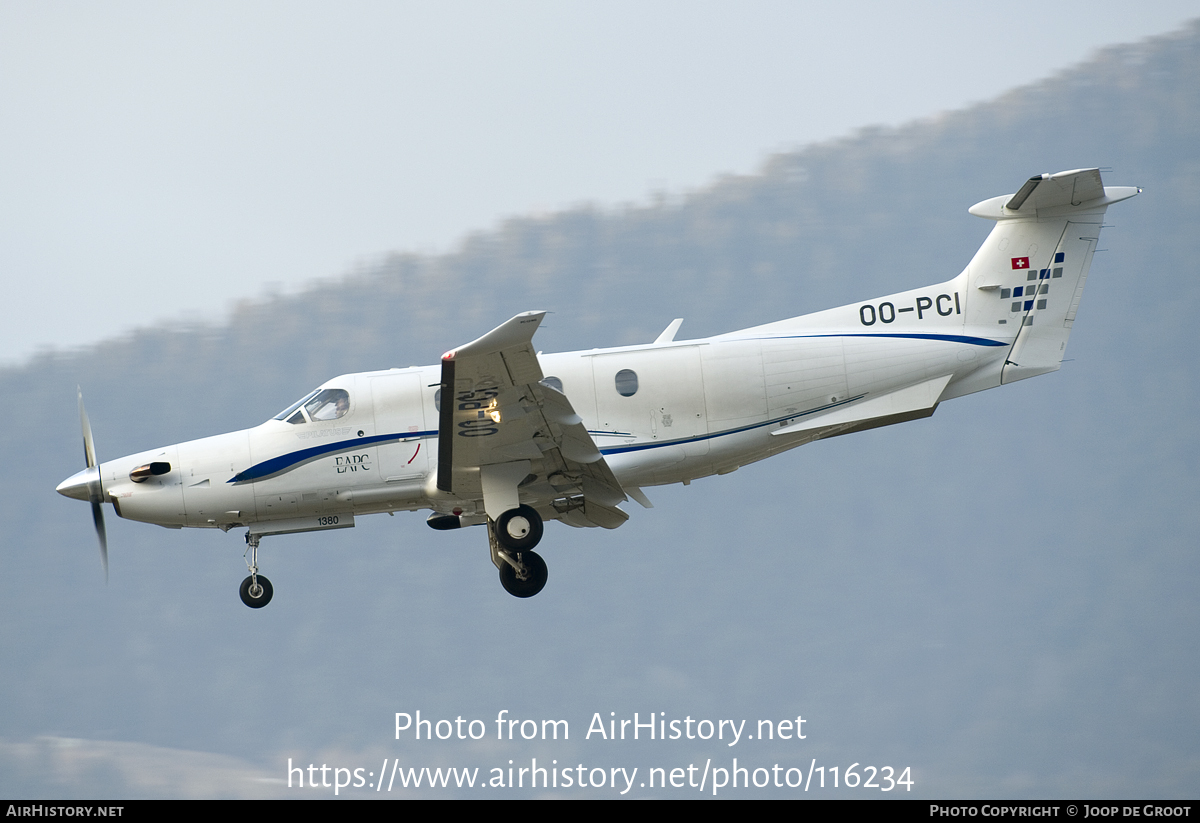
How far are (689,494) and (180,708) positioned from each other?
38199mm

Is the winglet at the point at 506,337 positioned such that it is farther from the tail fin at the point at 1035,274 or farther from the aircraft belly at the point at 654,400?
the tail fin at the point at 1035,274

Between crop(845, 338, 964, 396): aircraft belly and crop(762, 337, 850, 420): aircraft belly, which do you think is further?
crop(845, 338, 964, 396): aircraft belly

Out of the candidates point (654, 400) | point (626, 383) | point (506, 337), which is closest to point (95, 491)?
point (506, 337)

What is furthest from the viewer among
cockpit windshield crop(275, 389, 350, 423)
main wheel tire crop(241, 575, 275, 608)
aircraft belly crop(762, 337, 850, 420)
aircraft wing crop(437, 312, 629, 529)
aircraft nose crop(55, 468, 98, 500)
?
main wheel tire crop(241, 575, 275, 608)

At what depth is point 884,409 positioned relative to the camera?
18.8m

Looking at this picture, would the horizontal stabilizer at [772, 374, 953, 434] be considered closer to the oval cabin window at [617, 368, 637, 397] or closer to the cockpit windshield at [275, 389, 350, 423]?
the oval cabin window at [617, 368, 637, 397]

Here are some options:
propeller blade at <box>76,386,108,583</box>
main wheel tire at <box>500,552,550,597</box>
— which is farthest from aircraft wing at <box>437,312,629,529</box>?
propeller blade at <box>76,386,108,583</box>

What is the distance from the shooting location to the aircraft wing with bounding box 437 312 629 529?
15.8m

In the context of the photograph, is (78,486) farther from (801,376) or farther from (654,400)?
(801,376)

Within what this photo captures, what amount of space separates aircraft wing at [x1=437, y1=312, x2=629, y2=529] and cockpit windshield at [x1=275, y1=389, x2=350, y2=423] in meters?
2.20

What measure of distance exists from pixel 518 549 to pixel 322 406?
3.90 m

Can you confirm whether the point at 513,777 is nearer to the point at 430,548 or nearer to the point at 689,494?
the point at 430,548

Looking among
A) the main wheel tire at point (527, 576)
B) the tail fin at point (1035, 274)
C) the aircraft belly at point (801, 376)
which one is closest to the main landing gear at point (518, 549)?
the main wheel tire at point (527, 576)

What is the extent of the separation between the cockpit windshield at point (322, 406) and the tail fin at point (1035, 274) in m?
9.99
